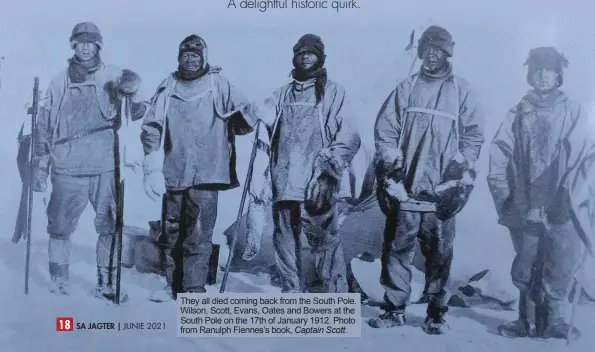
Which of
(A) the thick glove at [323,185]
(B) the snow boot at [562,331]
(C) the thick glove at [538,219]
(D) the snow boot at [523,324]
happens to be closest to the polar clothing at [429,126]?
(A) the thick glove at [323,185]

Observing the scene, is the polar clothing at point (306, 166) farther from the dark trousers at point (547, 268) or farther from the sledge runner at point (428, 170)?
the dark trousers at point (547, 268)

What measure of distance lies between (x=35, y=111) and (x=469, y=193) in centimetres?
206

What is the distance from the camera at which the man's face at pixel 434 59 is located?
2775 millimetres

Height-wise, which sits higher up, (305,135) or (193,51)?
(193,51)

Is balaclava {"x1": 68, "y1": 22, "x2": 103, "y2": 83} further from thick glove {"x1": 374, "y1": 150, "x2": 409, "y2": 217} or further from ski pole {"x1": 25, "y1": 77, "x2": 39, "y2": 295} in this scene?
thick glove {"x1": 374, "y1": 150, "x2": 409, "y2": 217}

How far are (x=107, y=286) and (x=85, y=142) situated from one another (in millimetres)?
683

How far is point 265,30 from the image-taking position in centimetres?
282

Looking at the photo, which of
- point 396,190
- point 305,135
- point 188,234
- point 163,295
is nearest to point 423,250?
point 396,190

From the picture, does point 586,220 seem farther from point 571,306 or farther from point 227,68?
point 227,68

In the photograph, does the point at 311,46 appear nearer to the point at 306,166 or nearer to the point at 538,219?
the point at 306,166

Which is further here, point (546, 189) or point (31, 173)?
point (31, 173)

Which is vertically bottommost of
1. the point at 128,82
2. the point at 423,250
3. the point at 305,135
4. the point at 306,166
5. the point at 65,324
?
the point at 65,324

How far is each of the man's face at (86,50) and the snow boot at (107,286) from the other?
3.25ft

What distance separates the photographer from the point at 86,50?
2.84 metres
